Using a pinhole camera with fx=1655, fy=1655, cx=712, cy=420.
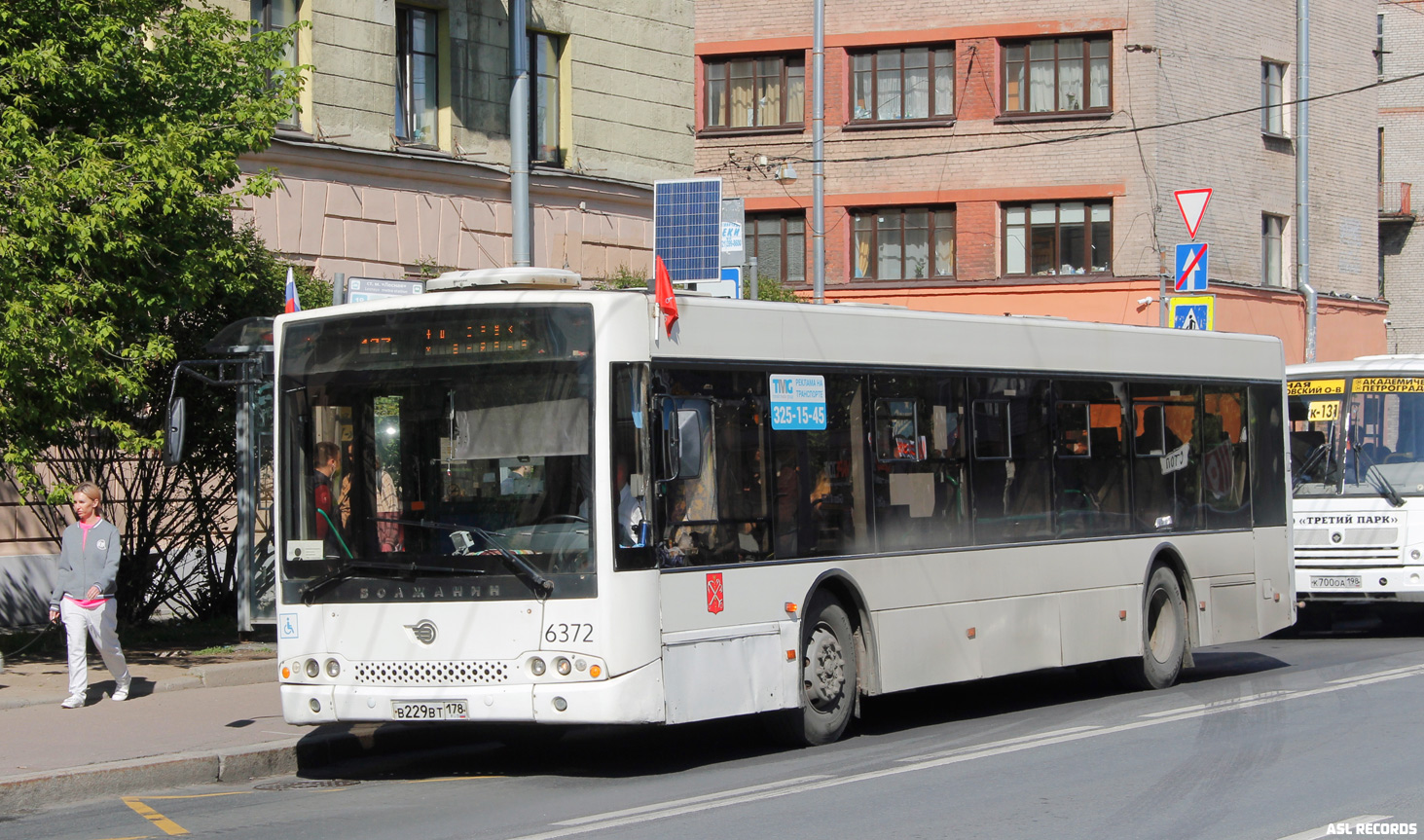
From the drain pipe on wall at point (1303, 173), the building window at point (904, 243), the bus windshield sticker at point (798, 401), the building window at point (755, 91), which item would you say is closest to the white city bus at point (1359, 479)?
the bus windshield sticker at point (798, 401)

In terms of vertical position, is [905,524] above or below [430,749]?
above

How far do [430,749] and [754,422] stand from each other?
3.19 metres

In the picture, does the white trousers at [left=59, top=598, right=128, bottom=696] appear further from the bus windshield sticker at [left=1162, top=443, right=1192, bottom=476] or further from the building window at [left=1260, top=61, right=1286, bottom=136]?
the building window at [left=1260, top=61, right=1286, bottom=136]

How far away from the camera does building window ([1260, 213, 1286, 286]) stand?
38.3 meters

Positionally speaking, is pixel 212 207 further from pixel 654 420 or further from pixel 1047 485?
pixel 1047 485

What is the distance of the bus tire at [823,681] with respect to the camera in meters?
10.7

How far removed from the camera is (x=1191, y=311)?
20797 millimetres

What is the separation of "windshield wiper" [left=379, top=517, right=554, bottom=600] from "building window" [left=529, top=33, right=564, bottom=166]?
1337 cm

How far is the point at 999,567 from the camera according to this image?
40.7ft

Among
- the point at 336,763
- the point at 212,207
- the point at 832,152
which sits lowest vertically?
the point at 336,763

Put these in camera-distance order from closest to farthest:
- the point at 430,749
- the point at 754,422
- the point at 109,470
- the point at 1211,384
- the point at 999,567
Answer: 1. the point at 754,422
2. the point at 430,749
3. the point at 999,567
4. the point at 1211,384
5. the point at 109,470

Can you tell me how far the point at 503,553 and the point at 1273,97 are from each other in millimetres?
33759

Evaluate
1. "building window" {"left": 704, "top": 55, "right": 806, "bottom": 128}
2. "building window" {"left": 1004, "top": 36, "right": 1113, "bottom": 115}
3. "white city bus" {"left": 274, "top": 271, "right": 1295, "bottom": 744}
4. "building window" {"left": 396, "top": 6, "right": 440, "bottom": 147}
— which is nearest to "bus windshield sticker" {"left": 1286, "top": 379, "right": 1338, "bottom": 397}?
"white city bus" {"left": 274, "top": 271, "right": 1295, "bottom": 744}

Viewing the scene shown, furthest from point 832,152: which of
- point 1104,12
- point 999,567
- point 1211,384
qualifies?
point 999,567
